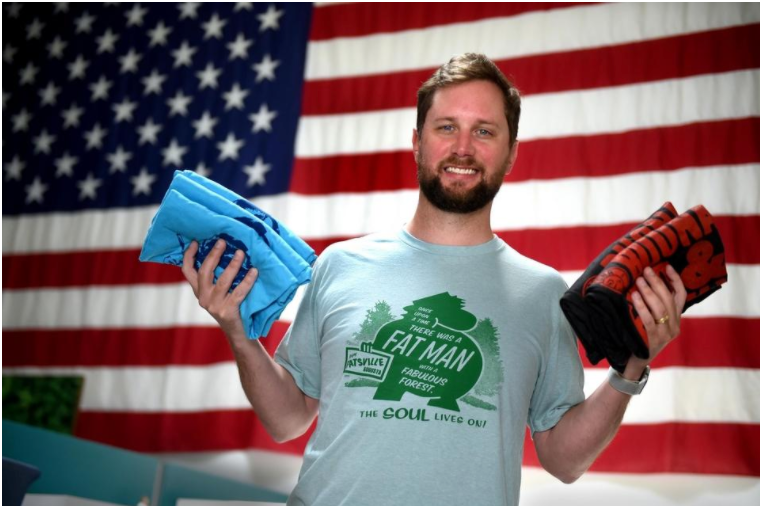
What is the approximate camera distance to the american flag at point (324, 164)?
2715 mm

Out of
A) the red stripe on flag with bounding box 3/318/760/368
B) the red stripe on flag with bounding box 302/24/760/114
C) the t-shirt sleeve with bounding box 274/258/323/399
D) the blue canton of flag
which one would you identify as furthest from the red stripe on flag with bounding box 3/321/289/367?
the t-shirt sleeve with bounding box 274/258/323/399

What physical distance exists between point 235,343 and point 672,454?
5.84 ft

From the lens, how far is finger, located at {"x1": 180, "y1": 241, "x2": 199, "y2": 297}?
146 cm

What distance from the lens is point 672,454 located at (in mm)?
2650

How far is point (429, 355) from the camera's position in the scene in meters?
1.43

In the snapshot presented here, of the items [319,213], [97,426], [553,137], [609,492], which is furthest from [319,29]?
[609,492]

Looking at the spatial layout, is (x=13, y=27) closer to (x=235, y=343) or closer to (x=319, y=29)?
(x=319, y=29)

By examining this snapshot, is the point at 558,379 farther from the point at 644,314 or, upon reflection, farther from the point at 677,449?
the point at 677,449

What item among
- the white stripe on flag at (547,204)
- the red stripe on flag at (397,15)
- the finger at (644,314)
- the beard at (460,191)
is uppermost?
the red stripe on flag at (397,15)

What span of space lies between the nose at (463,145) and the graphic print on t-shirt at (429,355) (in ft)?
0.98

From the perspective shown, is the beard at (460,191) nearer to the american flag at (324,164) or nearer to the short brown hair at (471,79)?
the short brown hair at (471,79)

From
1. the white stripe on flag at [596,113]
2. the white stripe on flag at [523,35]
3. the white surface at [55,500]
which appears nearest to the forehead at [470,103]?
the white stripe on flag at [596,113]

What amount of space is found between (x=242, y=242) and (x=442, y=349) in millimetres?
424

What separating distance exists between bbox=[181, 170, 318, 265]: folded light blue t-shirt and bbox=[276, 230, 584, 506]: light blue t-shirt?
6 cm
